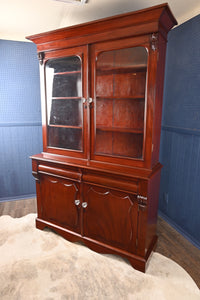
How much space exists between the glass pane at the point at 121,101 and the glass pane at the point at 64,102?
20 centimetres

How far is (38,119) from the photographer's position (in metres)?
2.77

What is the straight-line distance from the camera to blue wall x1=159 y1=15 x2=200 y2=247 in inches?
74.2

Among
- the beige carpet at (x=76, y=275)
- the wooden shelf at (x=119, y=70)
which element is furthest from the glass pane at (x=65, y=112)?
the beige carpet at (x=76, y=275)

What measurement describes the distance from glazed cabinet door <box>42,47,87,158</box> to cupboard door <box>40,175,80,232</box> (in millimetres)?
297

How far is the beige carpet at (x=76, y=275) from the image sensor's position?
143cm

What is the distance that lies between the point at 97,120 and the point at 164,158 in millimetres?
1022

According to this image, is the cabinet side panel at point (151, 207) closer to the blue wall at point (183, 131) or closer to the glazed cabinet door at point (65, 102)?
the blue wall at point (183, 131)

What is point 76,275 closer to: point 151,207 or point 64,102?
point 151,207

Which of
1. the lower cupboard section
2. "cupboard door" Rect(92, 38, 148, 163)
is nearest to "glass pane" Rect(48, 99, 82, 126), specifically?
"cupboard door" Rect(92, 38, 148, 163)

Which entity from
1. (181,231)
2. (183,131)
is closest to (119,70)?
(183,131)

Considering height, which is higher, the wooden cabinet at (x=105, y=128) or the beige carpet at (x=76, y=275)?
the wooden cabinet at (x=105, y=128)

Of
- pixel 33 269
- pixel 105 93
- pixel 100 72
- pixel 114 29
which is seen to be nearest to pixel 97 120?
pixel 105 93

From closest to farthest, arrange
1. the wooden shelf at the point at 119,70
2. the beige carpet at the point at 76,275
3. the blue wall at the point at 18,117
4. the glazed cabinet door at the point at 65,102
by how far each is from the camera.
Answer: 1. the beige carpet at the point at 76,275
2. the wooden shelf at the point at 119,70
3. the glazed cabinet door at the point at 65,102
4. the blue wall at the point at 18,117

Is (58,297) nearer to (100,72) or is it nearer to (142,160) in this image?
(142,160)
